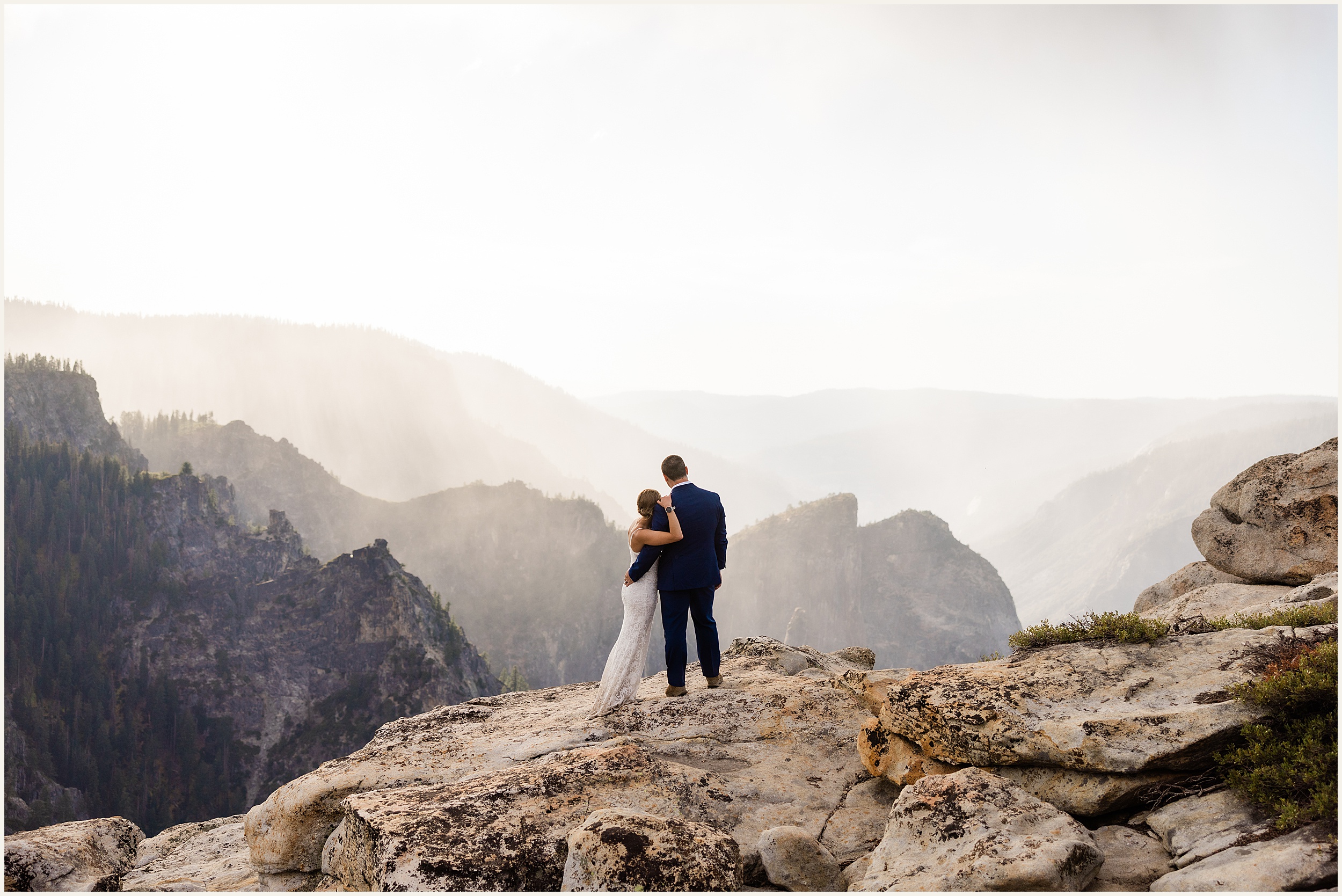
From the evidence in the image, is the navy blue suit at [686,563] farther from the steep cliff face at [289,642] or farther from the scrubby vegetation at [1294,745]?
the steep cliff face at [289,642]

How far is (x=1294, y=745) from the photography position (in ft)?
21.1

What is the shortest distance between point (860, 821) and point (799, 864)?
1.37 meters

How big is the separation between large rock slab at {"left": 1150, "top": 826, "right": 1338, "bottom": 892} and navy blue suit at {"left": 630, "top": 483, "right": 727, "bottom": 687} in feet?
17.6

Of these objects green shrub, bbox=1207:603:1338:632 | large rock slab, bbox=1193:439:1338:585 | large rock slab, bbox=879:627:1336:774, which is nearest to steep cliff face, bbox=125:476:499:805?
large rock slab, bbox=1193:439:1338:585

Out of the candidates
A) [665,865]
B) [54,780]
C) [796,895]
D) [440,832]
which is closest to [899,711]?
[796,895]

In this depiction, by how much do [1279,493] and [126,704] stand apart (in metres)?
151

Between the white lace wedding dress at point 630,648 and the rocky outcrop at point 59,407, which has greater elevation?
the rocky outcrop at point 59,407

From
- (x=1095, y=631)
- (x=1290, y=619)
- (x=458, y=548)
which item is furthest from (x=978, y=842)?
(x=458, y=548)

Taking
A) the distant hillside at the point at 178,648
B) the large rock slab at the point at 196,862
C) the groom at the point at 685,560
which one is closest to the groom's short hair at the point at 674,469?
the groom at the point at 685,560

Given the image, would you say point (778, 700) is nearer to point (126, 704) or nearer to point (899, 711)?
point (899, 711)

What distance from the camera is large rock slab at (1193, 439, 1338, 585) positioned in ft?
40.0

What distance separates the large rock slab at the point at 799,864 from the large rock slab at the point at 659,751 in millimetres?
511

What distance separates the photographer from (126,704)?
12500 centimetres

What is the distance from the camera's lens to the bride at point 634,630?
1009 centimetres
